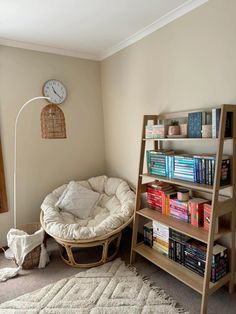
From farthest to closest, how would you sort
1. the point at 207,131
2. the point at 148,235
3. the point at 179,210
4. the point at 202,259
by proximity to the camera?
the point at 148,235, the point at 179,210, the point at 202,259, the point at 207,131

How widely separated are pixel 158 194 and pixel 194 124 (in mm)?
804

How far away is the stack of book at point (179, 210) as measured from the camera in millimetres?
2025

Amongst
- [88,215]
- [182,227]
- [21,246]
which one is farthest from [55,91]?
[182,227]

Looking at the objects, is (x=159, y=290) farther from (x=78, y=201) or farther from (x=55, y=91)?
(x=55, y=91)

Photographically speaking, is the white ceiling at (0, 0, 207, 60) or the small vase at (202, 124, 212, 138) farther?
the white ceiling at (0, 0, 207, 60)

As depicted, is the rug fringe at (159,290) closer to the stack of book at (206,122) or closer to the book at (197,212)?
the book at (197,212)

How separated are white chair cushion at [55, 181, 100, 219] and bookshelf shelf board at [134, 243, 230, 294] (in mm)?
769

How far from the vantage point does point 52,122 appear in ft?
9.80

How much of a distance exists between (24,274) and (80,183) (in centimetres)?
122

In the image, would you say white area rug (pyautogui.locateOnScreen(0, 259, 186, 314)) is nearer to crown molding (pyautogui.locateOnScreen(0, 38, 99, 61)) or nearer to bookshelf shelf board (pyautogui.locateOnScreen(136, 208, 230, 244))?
bookshelf shelf board (pyautogui.locateOnScreen(136, 208, 230, 244))

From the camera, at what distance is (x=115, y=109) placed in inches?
124

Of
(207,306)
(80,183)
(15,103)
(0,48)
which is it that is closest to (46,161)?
(80,183)

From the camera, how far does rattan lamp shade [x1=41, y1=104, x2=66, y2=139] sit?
294cm

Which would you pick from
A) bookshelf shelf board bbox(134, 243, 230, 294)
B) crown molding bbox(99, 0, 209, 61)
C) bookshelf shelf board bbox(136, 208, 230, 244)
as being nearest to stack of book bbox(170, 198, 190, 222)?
bookshelf shelf board bbox(136, 208, 230, 244)
